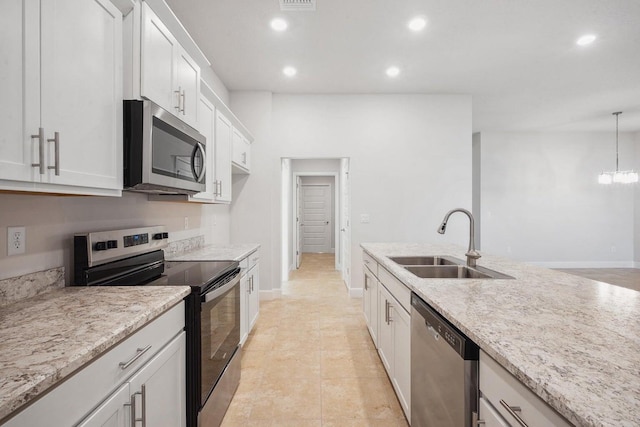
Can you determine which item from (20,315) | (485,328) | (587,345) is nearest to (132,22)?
(20,315)

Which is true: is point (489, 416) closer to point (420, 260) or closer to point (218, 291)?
point (218, 291)

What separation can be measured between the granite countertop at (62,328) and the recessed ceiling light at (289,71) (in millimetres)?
3033

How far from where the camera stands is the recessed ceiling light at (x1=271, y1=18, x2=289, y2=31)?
2746 mm

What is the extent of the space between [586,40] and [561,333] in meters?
3.50

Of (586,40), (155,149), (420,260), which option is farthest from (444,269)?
(586,40)

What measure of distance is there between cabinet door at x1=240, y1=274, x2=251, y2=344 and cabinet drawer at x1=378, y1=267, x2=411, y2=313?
1145 millimetres

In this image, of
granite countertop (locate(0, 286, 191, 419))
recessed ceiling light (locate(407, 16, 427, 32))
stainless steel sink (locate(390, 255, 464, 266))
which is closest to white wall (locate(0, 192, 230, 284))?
granite countertop (locate(0, 286, 191, 419))

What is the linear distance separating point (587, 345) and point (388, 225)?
367 cm

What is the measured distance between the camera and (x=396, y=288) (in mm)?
1932

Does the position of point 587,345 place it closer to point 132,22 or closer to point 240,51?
point 132,22

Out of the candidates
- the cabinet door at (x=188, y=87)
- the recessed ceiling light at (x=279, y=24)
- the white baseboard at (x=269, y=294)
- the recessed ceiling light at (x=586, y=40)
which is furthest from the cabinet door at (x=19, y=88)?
the recessed ceiling light at (x=586, y=40)

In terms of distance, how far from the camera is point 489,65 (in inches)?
142

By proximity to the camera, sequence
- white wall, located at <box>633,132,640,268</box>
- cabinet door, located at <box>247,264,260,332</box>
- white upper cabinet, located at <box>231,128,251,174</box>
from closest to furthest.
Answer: cabinet door, located at <box>247,264,260,332</box>, white upper cabinet, located at <box>231,128,251,174</box>, white wall, located at <box>633,132,640,268</box>

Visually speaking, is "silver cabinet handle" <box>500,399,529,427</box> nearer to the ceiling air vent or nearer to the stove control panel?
the stove control panel
